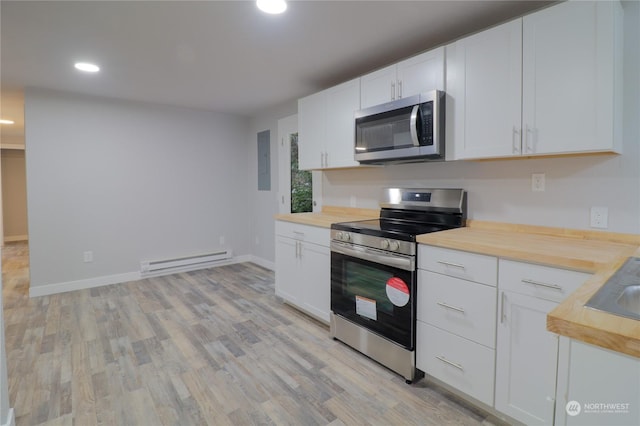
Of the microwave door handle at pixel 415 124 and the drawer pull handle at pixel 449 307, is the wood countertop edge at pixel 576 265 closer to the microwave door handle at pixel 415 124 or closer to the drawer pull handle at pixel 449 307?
the drawer pull handle at pixel 449 307

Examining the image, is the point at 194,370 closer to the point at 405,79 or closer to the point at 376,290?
the point at 376,290

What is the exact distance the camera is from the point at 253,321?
116 inches

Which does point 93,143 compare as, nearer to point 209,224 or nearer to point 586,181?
point 209,224

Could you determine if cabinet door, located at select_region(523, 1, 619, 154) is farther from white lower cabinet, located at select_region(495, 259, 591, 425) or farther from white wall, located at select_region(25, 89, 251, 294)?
white wall, located at select_region(25, 89, 251, 294)

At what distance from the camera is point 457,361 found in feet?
5.93

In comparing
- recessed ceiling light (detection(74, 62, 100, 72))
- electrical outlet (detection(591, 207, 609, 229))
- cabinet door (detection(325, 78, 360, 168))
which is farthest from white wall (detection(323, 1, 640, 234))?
recessed ceiling light (detection(74, 62, 100, 72))

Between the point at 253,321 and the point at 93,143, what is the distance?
295 centimetres

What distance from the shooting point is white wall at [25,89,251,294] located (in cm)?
368

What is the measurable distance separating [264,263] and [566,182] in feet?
12.7

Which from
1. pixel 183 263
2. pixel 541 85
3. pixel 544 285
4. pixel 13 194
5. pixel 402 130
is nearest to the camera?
pixel 544 285

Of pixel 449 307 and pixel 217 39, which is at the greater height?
pixel 217 39

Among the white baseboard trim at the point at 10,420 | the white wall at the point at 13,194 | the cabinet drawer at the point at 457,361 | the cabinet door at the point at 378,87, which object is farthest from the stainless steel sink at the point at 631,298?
the white wall at the point at 13,194

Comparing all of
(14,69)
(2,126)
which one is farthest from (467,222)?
(2,126)

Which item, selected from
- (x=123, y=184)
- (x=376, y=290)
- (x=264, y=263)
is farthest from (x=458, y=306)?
(x=123, y=184)
